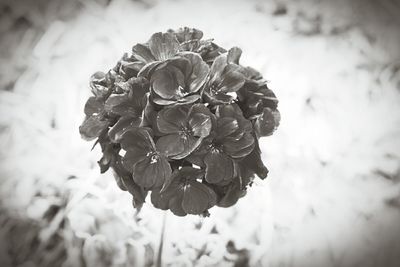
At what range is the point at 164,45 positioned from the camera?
85cm

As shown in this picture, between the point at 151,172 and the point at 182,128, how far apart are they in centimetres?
9

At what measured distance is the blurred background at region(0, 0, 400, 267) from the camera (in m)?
1.16

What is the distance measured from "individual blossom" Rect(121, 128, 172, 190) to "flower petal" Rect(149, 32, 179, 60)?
0.15 meters

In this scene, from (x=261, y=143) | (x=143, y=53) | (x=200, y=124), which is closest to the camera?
(x=200, y=124)

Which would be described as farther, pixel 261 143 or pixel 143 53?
pixel 261 143

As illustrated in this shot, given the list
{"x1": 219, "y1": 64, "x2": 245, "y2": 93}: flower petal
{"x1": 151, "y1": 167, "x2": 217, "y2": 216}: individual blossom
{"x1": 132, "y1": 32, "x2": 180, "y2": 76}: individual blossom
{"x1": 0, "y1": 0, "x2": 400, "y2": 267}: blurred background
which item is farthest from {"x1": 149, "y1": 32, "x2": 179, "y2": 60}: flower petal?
{"x1": 0, "y1": 0, "x2": 400, "y2": 267}: blurred background

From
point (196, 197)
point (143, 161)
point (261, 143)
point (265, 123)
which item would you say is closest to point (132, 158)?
point (143, 161)

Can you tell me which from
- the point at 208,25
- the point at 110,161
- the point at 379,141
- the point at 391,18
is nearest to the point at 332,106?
the point at 379,141

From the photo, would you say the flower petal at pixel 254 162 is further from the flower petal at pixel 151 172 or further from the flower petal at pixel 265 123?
the flower petal at pixel 151 172

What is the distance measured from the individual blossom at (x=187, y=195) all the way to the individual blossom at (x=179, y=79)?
0.12m

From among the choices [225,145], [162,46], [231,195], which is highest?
[162,46]

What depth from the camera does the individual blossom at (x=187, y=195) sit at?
0.81m

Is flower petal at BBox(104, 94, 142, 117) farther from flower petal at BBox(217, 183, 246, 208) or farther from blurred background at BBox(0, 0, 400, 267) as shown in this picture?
blurred background at BBox(0, 0, 400, 267)

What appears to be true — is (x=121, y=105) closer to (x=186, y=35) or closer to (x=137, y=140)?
(x=137, y=140)
